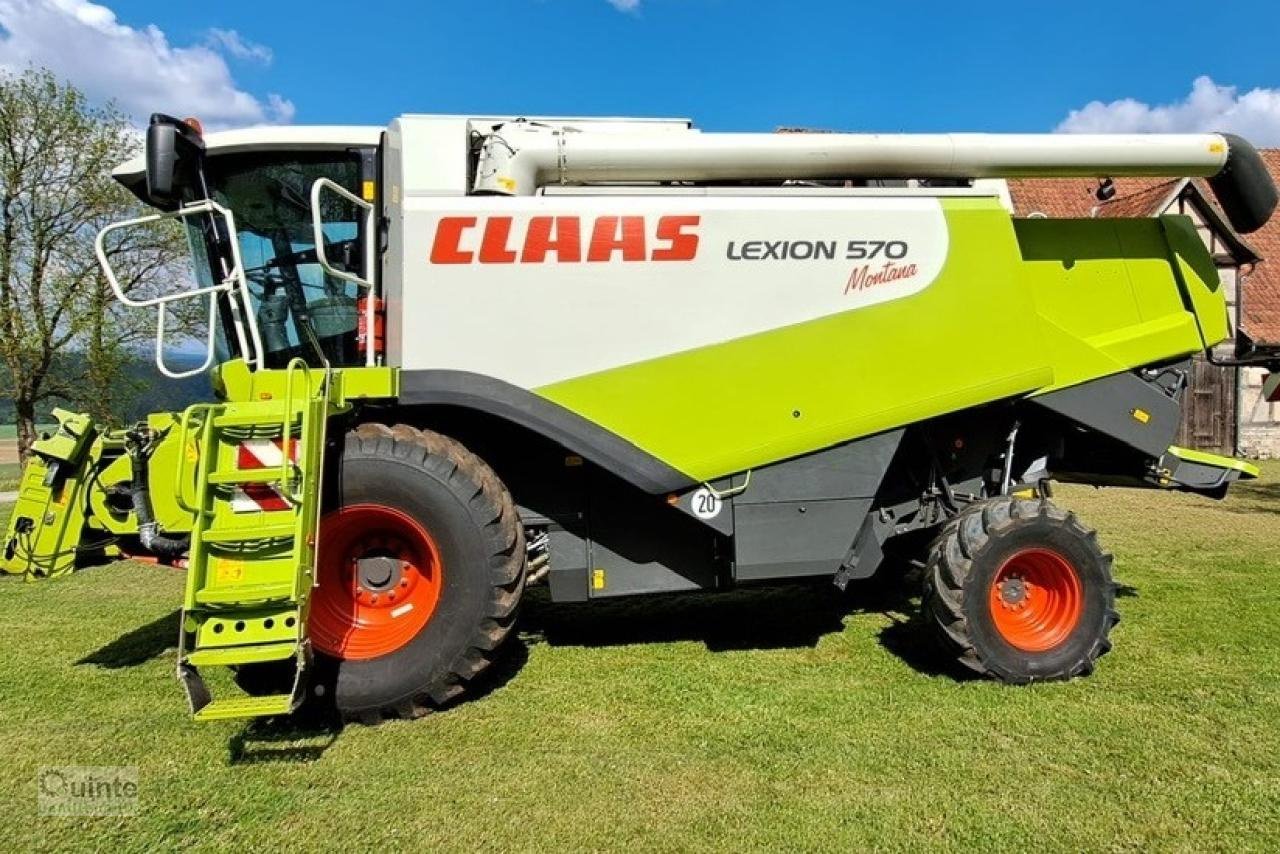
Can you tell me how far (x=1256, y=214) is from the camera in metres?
4.54

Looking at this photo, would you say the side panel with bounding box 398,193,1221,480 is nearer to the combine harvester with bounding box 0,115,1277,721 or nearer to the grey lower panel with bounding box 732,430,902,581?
the combine harvester with bounding box 0,115,1277,721

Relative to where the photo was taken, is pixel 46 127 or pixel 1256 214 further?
pixel 46 127

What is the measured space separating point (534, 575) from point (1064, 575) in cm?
265

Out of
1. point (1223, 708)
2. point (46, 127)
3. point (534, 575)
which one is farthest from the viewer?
point (46, 127)

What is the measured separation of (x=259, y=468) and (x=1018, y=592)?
361cm

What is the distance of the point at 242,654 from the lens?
3209 millimetres

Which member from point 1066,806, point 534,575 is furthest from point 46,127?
point 1066,806

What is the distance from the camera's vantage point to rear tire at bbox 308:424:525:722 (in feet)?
12.0

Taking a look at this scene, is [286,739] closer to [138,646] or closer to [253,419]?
[253,419]

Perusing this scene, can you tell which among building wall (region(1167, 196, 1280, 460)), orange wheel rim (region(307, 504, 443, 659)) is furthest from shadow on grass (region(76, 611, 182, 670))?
building wall (region(1167, 196, 1280, 460))

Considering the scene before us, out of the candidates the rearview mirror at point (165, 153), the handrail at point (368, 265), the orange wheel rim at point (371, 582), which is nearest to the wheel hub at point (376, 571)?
the orange wheel rim at point (371, 582)

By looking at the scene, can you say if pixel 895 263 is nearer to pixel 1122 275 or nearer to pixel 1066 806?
pixel 1122 275

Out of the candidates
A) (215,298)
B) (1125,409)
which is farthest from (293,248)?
(1125,409)

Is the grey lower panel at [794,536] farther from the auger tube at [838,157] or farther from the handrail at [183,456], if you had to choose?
the handrail at [183,456]
